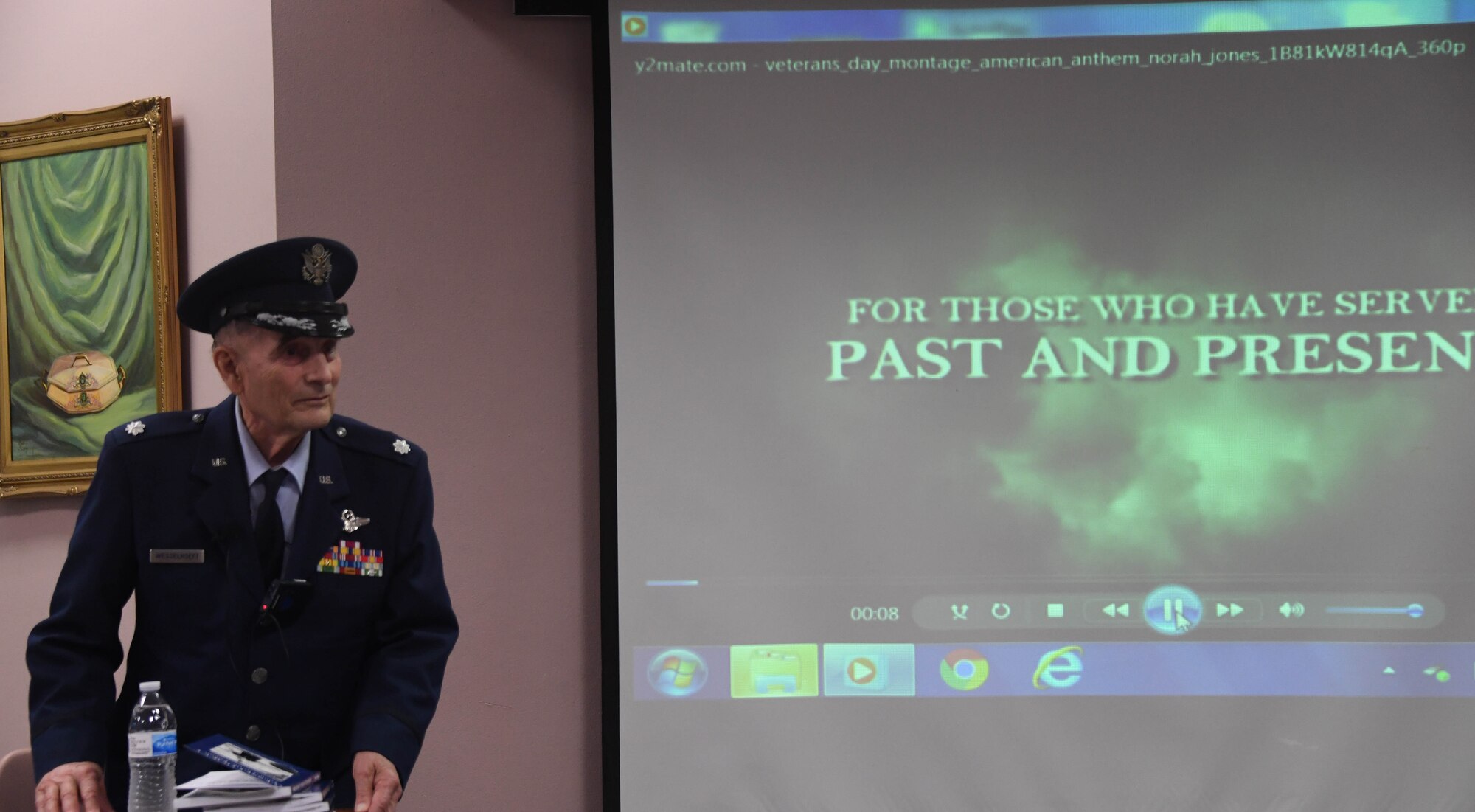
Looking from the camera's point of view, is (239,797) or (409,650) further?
(409,650)

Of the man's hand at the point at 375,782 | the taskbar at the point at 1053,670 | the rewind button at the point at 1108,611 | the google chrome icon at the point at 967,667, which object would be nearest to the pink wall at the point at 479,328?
the taskbar at the point at 1053,670

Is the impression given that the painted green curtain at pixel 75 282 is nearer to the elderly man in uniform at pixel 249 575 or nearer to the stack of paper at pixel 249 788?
the elderly man in uniform at pixel 249 575

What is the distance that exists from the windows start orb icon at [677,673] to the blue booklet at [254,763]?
157 cm

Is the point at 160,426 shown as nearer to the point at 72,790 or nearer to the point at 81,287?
the point at 72,790

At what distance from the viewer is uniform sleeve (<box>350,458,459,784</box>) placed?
5.83 feet

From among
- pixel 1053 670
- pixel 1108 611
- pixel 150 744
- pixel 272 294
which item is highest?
pixel 272 294

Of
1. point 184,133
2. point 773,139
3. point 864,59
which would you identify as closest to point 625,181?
point 773,139

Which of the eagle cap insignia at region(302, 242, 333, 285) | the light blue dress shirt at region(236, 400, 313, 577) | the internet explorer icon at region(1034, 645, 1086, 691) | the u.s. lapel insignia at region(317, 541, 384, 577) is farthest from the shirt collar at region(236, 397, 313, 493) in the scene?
the internet explorer icon at region(1034, 645, 1086, 691)

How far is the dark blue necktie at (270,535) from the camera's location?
1810 millimetres

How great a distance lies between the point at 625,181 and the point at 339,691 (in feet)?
5.70

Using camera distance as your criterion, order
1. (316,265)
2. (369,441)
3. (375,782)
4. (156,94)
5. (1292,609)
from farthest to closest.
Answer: (156,94), (1292,609), (369,441), (316,265), (375,782)

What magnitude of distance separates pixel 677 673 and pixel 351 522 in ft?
4.88

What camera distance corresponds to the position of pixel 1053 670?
3.16 meters

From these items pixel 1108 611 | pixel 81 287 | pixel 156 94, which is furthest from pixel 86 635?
pixel 1108 611
